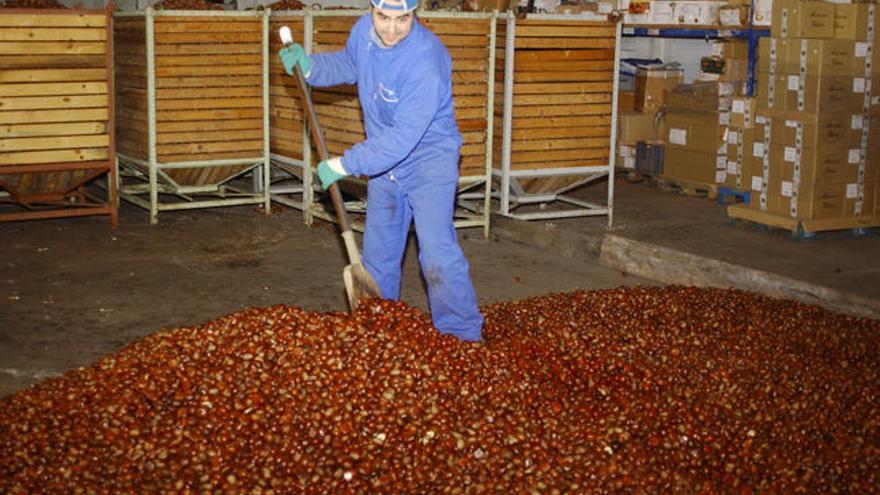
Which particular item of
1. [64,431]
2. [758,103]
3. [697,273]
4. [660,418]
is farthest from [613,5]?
[64,431]

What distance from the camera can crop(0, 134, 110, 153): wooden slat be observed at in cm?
964

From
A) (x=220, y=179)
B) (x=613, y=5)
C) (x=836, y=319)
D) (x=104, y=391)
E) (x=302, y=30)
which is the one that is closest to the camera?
(x=104, y=391)

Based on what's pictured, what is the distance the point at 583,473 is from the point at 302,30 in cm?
648

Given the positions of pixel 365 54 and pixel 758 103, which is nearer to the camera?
pixel 365 54

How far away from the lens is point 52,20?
9.55m

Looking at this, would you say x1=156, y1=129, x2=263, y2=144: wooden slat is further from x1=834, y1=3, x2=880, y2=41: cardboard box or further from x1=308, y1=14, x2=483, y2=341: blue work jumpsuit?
x1=834, y1=3, x2=880, y2=41: cardboard box

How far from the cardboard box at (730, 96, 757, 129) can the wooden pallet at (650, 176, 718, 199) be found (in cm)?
82

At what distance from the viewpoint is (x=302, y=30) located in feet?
33.2

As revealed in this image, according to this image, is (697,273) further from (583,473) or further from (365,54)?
(583,473)

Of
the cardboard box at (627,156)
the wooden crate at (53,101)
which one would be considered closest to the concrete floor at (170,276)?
the wooden crate at (53,101)

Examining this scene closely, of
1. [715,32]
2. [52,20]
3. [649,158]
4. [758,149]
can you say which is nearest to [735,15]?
[715,32]

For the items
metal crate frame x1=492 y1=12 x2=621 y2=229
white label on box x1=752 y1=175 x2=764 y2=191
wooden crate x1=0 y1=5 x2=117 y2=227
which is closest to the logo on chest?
metal crate frame x1=492 y1=12 x2=621 y2=229

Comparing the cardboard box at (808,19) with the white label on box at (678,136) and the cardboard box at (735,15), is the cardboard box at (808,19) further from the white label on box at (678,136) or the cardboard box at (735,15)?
the white label on box at (678,136)

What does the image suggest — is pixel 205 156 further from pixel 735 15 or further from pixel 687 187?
pixel 735 15
